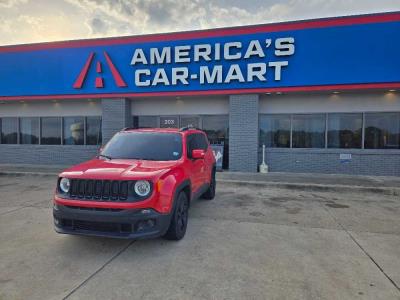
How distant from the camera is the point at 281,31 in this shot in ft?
35.5

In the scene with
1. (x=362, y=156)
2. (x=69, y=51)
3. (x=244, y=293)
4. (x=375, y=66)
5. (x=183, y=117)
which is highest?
(x=69, y=51)

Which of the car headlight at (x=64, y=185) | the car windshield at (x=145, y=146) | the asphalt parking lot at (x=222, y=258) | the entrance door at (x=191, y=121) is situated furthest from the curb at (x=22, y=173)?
the car headlight at (x=64, y=185)

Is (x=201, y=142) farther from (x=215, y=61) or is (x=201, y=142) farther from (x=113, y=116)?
(x=113, y=116)

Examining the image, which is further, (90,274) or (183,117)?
(183,117)

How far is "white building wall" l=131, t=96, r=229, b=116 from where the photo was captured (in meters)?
12.4

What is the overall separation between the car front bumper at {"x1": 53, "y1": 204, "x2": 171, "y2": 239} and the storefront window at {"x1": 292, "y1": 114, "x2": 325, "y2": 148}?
30.1ft

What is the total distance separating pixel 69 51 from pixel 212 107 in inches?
297

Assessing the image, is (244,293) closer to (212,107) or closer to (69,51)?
(212,107)

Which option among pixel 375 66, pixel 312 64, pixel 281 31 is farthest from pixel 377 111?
pixel 281 31

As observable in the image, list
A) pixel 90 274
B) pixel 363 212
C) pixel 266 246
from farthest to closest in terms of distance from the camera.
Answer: pixel 363 212 < pixel 266 246 < pixel 90 274

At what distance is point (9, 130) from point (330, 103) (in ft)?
55.4

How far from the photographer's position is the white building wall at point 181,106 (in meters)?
12.4

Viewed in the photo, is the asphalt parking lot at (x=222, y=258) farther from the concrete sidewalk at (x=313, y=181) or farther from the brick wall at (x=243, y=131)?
the brick wall at (x=243, y=131)

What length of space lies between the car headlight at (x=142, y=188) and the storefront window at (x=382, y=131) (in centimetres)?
1059
